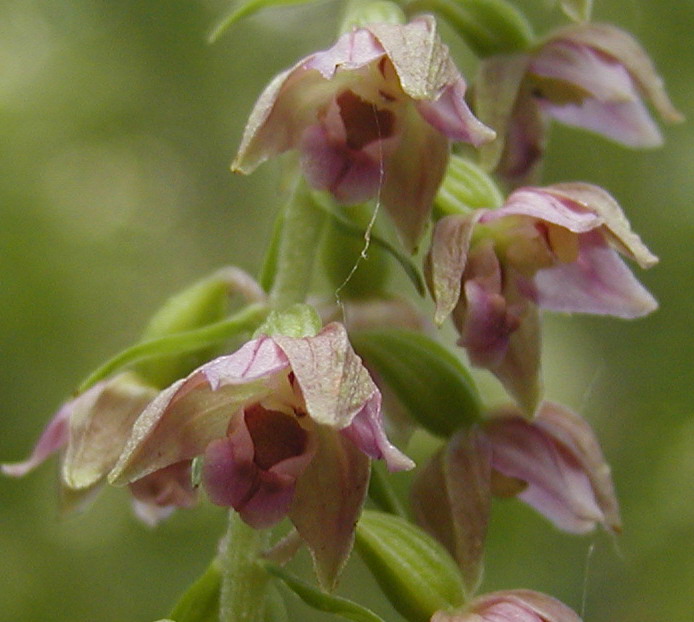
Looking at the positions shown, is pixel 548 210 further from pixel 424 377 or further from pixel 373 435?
pixel 373 435

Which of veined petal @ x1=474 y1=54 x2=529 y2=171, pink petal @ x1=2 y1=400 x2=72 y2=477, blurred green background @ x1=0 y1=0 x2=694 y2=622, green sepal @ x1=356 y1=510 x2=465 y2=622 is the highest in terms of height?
veined petal @ x1=474 y1=54 x2=529 y2=171

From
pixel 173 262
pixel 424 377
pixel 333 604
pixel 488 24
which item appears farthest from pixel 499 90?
pixel 173 262

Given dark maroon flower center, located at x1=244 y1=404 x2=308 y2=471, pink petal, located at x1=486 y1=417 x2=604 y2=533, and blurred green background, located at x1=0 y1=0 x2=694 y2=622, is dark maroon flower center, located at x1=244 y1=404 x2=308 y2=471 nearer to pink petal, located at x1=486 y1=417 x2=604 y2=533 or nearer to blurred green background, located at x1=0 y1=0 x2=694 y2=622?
pink petal, located at x1=486 y1=417 x2=604 y2=533

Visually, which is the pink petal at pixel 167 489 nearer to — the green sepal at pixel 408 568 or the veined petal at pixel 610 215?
the green sepal at pixel 408 568

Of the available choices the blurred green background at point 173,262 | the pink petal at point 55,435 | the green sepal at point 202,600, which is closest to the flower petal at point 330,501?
the green sepal at point 202,600

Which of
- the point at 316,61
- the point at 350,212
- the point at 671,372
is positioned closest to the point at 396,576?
the point at 350,212

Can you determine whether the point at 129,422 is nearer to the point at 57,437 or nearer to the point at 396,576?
the point at 57,437

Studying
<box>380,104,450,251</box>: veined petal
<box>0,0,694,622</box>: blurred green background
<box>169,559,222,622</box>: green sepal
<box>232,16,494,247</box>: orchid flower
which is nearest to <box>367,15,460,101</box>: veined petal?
<box>232,16,494,247</box>: orchid flower
